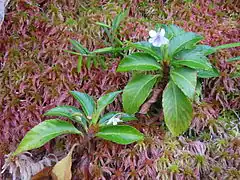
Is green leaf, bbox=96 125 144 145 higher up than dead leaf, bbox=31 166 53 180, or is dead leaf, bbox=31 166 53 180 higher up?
green leaf, bbox=96 125 144 145

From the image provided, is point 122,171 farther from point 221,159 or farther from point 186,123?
point 221,159

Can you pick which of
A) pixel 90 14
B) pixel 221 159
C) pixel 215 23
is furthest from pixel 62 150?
pixel 215 23

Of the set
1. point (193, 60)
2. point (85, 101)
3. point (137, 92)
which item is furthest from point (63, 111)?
point (193, 60)

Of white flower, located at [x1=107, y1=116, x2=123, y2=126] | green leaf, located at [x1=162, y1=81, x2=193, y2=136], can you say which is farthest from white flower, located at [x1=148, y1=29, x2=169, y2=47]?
white flower, located at [x1=107, y1=116, x2=123, y2=126]

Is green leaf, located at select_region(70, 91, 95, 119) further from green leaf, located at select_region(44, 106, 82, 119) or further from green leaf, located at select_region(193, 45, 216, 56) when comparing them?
green leaf, located at select_region(193, 45, 216, 56)

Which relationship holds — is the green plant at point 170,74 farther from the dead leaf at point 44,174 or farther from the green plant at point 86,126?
the dead leaf at point 44,174

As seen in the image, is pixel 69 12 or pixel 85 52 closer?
pixel 85 52

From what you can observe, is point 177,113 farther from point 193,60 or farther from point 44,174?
point 44,174
